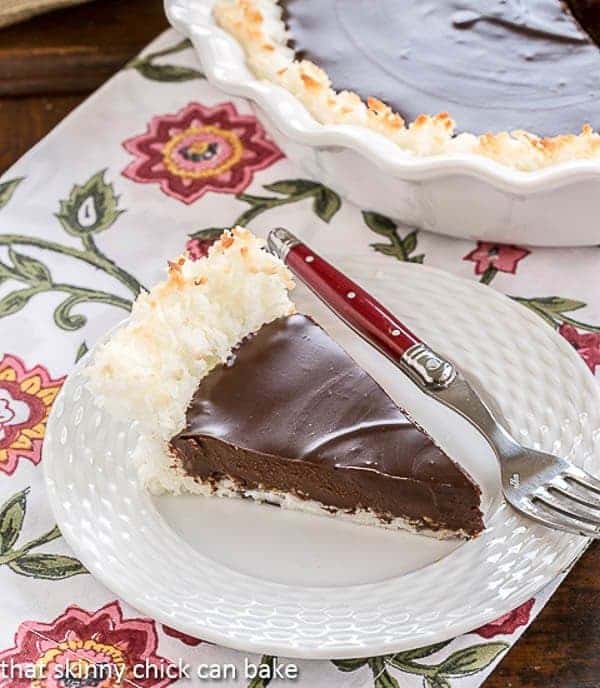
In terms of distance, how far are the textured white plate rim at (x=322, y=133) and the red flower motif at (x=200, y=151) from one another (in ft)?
0.54

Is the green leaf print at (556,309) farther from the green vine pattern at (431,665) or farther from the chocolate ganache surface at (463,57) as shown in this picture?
the green vine pattern at (431,665)

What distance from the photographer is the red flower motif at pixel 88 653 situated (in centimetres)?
125

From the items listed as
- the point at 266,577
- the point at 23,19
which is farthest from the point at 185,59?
the point at 266,577

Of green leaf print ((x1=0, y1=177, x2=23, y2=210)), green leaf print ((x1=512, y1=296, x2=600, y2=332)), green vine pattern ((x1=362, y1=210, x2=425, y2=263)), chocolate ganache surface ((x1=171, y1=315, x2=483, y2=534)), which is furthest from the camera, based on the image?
green leaf print ((x1=0, y1=177, x2=23, y2=210))

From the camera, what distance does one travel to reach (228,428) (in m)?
1.38

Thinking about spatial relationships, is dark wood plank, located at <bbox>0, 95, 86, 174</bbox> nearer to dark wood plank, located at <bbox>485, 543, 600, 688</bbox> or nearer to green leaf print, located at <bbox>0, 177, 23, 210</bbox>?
green leaf print, located at <bbox>0, 177, 23, 210</bbox>

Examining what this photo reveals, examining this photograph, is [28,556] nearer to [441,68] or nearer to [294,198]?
[294,198]

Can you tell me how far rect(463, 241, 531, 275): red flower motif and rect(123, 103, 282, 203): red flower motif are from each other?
37cm

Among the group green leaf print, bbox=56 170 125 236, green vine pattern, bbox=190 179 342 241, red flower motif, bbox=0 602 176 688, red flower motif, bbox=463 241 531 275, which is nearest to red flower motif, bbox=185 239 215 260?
green vine pattern, bbox=190 179 342 241

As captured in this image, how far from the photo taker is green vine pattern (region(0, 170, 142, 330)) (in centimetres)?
167

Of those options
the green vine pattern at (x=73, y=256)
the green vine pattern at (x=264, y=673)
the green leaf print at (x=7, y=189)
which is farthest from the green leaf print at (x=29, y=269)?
the green vine pattern at (x=264, y=673)

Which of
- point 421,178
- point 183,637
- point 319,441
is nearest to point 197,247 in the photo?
point 421,178

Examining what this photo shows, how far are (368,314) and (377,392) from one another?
11 centimetres

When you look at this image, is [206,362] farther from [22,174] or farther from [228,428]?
[22,174]
